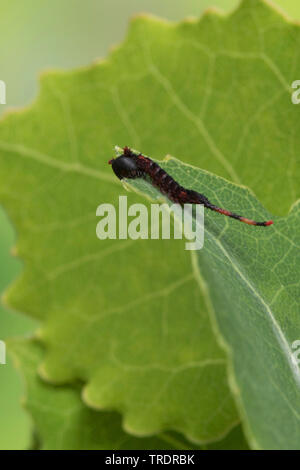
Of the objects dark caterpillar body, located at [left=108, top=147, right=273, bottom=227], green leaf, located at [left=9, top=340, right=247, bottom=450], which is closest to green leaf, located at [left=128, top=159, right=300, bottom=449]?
dark caterpillar body, located at [left=108, top=147, right=273, bottom=227]

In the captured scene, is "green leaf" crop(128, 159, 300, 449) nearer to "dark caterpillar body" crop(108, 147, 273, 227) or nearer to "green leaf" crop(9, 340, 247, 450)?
"dark caterpillar body" crop(108, 147, 273, 227)

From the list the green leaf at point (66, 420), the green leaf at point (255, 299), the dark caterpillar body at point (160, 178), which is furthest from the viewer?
the green leaf at point (66, 420)

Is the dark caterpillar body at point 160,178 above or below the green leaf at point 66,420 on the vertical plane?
above

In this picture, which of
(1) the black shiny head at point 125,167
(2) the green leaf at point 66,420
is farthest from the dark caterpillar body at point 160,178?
(2) the green leaf at point 66,420

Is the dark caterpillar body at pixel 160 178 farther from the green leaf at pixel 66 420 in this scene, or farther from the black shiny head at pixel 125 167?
the green leaf at pixel 66 420

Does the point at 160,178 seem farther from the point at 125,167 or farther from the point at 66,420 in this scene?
the point at 66,420
